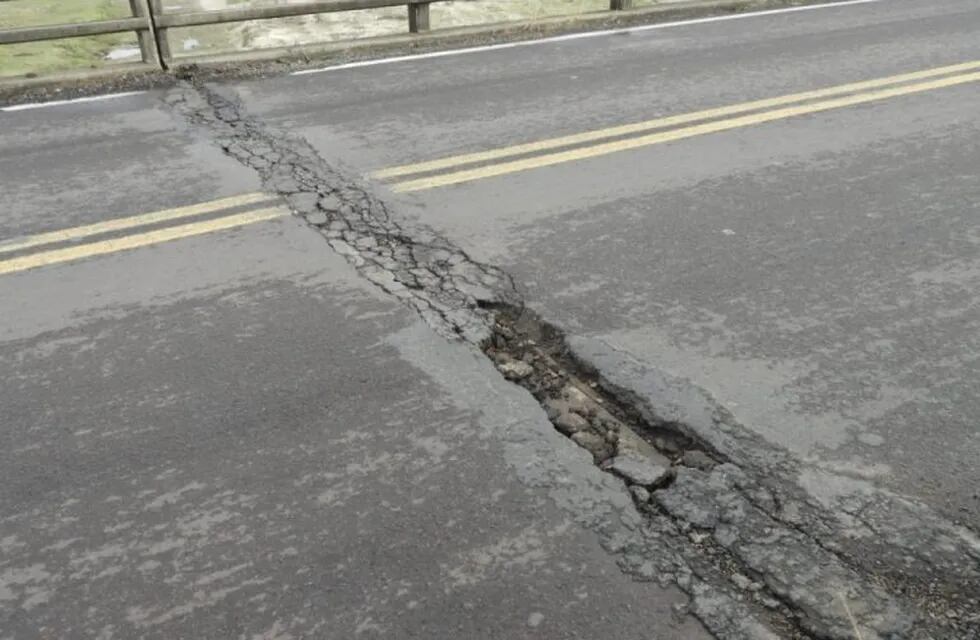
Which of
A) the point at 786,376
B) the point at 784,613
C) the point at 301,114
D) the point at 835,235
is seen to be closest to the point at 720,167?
the point at 835,235

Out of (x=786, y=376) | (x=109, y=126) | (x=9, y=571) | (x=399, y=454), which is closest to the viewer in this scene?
(x=9, y=571)

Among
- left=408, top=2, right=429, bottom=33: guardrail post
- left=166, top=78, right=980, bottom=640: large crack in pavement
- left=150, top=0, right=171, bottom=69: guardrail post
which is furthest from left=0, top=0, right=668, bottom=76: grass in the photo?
left=166, top=78, right=980, bottom=640: large crack in pavement

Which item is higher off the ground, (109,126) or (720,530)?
(109,126)

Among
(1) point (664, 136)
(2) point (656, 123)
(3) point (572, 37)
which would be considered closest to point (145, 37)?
(3) point (572, 37)

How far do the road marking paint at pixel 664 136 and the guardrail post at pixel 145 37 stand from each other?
410 centimetres

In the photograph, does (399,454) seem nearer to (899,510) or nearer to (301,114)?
(899,510)

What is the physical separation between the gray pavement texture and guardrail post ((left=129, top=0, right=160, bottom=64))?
1.98 m

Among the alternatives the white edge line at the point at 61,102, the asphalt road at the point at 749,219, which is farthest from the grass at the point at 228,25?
the asphalt road at the point at 749,219

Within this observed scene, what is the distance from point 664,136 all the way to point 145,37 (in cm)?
499

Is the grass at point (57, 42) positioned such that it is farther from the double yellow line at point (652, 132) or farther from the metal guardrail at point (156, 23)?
the double yellow line at point (652, 132)

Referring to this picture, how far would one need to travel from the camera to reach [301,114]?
6.88 m

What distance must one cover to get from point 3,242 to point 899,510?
457cm

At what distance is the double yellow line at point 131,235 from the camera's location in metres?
4.65

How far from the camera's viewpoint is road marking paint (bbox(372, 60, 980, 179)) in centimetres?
581
